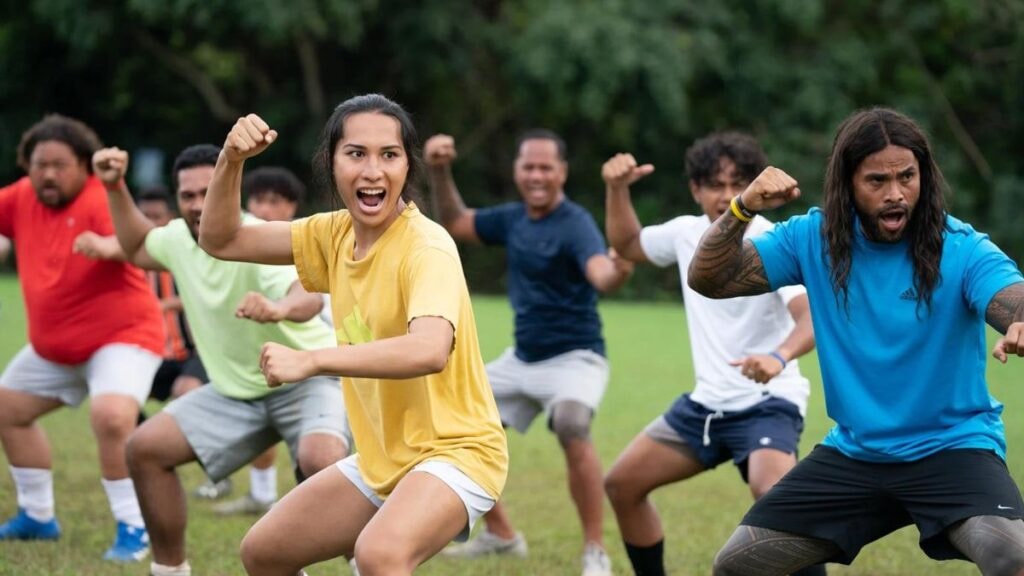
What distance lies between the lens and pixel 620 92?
1162 inches

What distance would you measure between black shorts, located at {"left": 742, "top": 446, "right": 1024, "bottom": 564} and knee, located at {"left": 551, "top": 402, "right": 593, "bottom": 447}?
2760 millimetres

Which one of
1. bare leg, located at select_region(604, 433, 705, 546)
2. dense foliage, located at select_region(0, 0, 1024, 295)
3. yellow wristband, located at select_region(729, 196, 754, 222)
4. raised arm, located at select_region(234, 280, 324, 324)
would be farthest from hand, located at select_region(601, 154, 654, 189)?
dense foliage, located at select_region(0, 0, 1024, 295)

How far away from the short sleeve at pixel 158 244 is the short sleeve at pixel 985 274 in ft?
13.3

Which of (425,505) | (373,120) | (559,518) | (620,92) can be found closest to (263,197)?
(559,518)

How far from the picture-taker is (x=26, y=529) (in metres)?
8.09

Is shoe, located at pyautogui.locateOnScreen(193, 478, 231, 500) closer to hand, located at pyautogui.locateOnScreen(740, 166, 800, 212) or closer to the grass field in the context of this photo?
the grass field

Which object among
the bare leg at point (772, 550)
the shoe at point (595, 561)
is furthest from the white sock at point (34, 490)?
the bare leg at point (772, 550)

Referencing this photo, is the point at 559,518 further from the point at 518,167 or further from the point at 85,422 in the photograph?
the point at 85,422

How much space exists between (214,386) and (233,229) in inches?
74.1

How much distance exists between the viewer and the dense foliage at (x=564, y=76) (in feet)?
92.6

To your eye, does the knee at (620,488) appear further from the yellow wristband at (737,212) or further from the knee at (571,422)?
the yellow wristband at (737,212)

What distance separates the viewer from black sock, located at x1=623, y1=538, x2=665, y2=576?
6.91 metres

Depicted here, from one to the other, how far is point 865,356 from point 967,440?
451 millimetres

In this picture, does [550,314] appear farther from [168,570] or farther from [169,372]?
[169,372]
